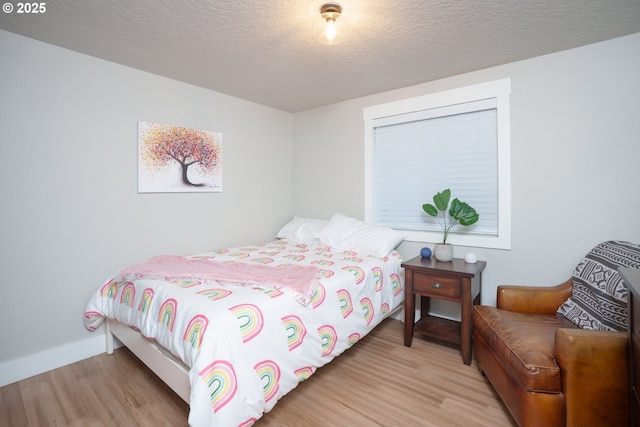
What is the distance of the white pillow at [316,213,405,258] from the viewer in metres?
2.84

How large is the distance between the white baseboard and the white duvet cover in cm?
15

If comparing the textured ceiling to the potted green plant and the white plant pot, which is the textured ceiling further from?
the white plant pot

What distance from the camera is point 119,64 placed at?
249cm

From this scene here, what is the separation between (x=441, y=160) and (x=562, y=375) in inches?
77.4

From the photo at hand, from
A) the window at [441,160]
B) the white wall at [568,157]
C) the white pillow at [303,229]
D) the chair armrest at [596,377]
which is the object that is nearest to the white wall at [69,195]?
the white pillow at [303,229]

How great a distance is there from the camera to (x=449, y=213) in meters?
2.68

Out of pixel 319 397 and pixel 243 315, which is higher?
pixel 243 315

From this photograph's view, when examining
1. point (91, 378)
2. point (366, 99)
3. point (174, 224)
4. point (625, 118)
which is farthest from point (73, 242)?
point (625, 118)

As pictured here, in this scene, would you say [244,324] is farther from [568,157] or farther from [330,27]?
[568,157]

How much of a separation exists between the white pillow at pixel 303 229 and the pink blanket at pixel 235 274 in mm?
1036

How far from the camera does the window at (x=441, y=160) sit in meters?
2.57

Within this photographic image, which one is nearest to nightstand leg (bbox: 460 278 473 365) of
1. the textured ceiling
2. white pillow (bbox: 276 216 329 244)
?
white pillow (bbox: 276 216 329 244)

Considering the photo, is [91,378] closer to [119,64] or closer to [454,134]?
[119,64]

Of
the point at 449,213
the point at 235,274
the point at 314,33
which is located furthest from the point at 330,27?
the point at 449,213
